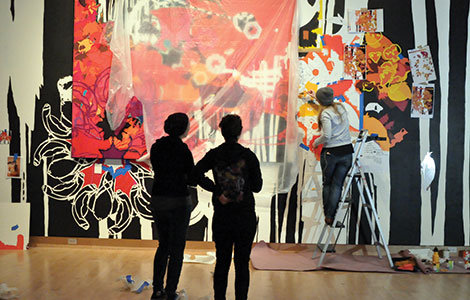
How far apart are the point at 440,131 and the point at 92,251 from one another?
329 cm

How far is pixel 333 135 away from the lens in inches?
151

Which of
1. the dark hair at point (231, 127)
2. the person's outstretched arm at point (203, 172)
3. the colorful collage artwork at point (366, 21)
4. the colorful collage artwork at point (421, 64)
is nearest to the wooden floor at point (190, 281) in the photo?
the person's outstretched arm at point (203, 172)

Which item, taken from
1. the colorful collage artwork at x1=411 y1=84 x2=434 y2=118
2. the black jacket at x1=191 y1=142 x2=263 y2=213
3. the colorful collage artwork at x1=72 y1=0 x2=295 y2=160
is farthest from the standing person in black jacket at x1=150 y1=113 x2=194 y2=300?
the colorful collage artwork at x1=411 y1=84 x2=434 y2=118

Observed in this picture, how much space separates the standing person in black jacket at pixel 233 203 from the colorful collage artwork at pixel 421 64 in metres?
2.43

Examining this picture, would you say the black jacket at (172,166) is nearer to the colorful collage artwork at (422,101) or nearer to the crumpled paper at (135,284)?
the crumpled paper at (135,284)

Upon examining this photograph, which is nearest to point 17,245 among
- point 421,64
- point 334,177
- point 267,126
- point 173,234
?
point 173,234

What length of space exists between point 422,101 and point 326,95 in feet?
3.28

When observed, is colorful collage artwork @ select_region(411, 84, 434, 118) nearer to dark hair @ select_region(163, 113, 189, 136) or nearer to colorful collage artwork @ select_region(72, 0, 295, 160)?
colorful collage artwork @ select_region(72, 0, 295, 160)

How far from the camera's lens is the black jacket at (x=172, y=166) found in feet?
8.59

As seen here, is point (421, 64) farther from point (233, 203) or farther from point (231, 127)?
point (233, 203)

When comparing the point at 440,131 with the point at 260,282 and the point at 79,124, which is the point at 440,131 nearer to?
the point at 260,282

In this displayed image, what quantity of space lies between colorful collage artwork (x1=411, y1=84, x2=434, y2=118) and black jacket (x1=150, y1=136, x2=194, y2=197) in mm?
2461

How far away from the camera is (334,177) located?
12.8 feet

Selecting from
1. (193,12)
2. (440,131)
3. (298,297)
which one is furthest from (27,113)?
(440,131)
